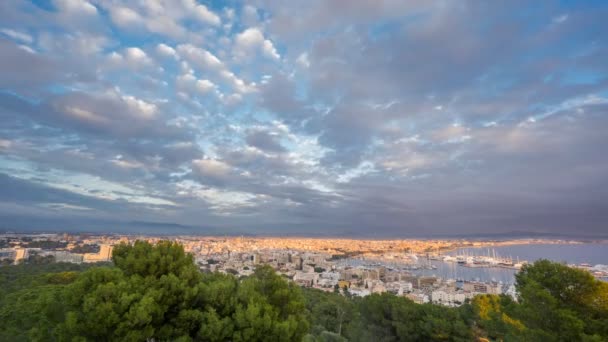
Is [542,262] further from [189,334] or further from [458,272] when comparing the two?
[458,272]

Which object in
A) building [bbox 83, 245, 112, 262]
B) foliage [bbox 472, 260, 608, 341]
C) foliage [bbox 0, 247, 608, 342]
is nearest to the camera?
foliage [bbox 0, 247, 608, 342]

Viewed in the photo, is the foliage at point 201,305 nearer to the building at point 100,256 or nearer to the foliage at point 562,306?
the foliage at point 562,306

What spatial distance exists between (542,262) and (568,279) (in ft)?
2.35

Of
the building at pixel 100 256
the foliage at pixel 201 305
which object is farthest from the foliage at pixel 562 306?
the building at pixel 100 256

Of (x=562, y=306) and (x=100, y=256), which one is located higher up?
(x=562, y=306)

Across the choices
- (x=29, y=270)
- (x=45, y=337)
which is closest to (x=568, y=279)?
(x=45, y=337)

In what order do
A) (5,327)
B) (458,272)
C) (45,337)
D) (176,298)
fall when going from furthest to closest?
(458,272) < (5,327) < (45,337) < (176,298)

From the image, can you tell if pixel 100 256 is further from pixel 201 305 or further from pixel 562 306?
pixel 562 306

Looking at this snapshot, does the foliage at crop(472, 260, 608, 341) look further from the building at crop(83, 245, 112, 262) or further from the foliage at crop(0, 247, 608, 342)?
the building at crop(83, 245, 112, 262)

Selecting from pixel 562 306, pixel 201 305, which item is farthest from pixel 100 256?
pixel 562 306

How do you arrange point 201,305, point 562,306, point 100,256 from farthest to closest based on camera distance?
1. point 100,256
2. point 562,306
3. point 201,305

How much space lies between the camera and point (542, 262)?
782cm

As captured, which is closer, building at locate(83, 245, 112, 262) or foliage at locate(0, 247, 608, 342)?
foliage at locate(0, 247, 608, 342)

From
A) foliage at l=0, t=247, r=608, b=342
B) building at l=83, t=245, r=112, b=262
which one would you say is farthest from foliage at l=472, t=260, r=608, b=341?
building at l=83, t=245, r=112, b=262
